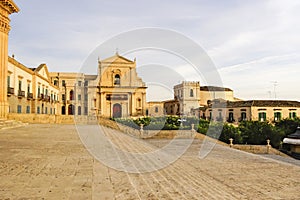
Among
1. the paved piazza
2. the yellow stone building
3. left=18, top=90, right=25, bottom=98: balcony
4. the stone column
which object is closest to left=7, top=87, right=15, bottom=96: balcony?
left=18, top=90, right=25, bottom=98: balcony

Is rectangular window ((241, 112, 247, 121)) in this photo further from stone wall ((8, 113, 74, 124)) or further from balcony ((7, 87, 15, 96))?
balcony ((7, 87, 15, 96))

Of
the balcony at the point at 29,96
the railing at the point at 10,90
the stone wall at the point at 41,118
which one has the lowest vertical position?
the stone wall at the point at 41,118

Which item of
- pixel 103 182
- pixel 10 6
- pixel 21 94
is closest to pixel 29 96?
pixel 21 94

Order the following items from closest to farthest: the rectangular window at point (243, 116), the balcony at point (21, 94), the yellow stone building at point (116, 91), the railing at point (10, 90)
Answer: the railing at point (10, 90), the balcony at point (21, 94), the rectangular window at point (243, 116), the yellow stone building at point (116, 91)

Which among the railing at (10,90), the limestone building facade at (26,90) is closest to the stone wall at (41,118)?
the limestone building facade at (26,90)

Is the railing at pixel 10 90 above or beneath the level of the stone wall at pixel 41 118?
above

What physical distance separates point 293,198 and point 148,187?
2733mm

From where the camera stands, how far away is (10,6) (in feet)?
52.9

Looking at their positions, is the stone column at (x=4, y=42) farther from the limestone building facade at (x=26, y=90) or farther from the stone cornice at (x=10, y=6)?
the limestone building facade at (x=26, y=90)

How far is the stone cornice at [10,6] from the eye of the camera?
15.5 metres

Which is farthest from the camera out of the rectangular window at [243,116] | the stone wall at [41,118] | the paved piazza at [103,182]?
the rectangular window at [243,116]

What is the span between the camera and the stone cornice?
15.5 m

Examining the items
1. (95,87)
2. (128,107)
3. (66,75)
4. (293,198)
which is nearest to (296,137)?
(293,198)

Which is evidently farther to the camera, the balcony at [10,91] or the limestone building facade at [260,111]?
the limestone building facade at [260,111]
